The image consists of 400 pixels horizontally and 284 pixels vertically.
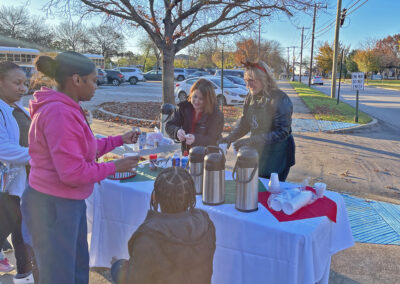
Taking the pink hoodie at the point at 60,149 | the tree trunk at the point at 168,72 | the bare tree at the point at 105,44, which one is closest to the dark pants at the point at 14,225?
the pink hoodie at the point at 60,149

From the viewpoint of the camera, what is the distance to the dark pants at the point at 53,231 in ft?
5.99

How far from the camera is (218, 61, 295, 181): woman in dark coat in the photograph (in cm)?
312

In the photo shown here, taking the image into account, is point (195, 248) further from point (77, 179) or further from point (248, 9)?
point (248, 9)

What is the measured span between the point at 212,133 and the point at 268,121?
767 millimetres

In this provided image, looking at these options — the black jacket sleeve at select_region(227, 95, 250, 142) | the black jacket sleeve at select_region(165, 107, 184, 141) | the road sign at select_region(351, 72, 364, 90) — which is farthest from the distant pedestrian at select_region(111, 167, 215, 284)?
the road sign at select_region(351, 72, 364, 90)

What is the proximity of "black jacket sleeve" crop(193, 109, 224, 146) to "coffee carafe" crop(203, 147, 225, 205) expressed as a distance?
1353 millimetres

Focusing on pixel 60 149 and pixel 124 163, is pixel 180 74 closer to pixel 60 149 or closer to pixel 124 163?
pixel 124 163

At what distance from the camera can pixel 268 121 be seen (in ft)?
10.6

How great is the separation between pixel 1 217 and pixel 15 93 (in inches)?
42.0

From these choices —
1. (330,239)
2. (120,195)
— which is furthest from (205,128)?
(330,239)

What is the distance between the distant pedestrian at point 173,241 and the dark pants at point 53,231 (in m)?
0.48

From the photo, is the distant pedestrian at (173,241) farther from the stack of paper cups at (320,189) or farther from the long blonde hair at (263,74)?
the long blonde hair at (263,74)

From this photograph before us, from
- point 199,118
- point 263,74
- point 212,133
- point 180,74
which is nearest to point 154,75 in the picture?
point 180,74

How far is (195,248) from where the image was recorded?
1.58 m
